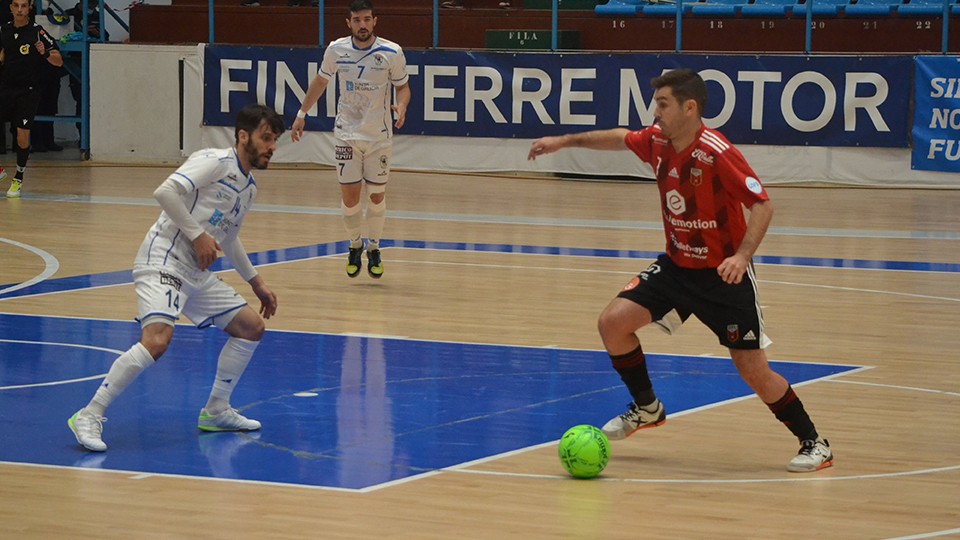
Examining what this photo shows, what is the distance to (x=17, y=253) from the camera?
14.2m

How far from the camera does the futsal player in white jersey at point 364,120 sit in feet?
42.8

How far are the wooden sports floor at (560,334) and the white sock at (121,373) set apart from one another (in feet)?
0.76

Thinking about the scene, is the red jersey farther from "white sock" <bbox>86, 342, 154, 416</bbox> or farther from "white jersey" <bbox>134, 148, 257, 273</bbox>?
"white sock" <bbox>86, 342, 154, 416</bbox>

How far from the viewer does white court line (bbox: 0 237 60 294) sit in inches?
485

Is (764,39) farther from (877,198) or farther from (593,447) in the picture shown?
(593,447)

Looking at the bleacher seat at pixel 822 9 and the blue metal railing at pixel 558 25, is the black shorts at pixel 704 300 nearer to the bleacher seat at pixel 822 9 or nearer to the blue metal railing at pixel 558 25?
the blue metal railing at pixel 558 25

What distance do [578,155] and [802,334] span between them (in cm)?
1222

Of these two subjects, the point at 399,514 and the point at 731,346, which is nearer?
the point at 399,514

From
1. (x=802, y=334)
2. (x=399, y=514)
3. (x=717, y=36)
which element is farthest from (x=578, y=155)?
(x=399, y=514)

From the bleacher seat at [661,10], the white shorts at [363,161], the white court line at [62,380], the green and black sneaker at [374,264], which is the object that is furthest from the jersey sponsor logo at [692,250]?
the bleacher seat at [661,10]

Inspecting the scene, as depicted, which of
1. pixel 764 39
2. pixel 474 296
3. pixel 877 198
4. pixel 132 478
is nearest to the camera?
pixel 132 478

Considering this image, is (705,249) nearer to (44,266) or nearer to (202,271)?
(202,271)

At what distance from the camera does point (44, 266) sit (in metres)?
13.5

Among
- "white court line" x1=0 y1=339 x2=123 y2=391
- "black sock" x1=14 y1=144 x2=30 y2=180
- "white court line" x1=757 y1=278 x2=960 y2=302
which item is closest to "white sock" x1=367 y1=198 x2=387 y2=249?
"white court line" x1=757 y1=278 x2=960 y2=302
